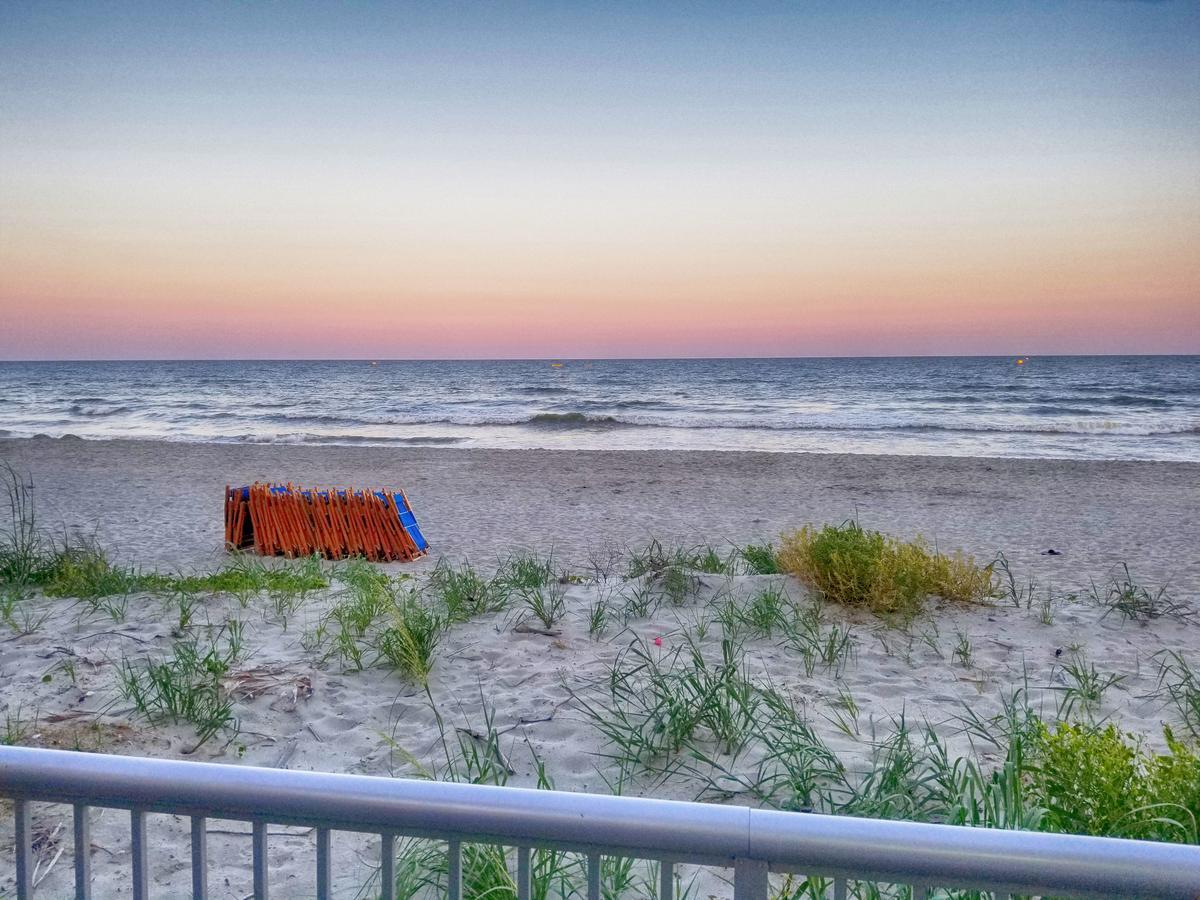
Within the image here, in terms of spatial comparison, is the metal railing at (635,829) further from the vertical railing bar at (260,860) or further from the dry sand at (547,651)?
the dry sand at (547,651)

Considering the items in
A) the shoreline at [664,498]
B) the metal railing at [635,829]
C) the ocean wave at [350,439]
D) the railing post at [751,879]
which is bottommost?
the ocean wave at [350,439]

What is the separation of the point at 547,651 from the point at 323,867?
3570 mm

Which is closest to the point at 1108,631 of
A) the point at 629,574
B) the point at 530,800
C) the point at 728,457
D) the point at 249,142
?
the point at 629,574

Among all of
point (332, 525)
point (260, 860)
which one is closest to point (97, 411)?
point (332, 525)

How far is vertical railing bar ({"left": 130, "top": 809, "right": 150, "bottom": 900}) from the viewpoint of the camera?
1171mm

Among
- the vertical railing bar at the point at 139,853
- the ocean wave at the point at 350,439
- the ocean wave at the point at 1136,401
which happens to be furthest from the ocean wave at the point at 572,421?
the vertical railing bar at the point at 139,853

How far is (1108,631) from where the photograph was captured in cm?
516

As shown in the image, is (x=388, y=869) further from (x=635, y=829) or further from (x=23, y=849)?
(x=23, y=849)

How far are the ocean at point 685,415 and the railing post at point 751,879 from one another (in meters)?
21.2

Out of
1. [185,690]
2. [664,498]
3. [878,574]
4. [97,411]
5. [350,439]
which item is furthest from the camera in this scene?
[97,411]

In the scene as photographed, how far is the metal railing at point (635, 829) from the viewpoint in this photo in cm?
89

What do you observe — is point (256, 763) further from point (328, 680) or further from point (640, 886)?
point (640, 886)

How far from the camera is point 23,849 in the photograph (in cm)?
122

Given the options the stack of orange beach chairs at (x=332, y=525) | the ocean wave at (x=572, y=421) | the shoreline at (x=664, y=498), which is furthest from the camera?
the ocean wave at (x=572, y=421)
